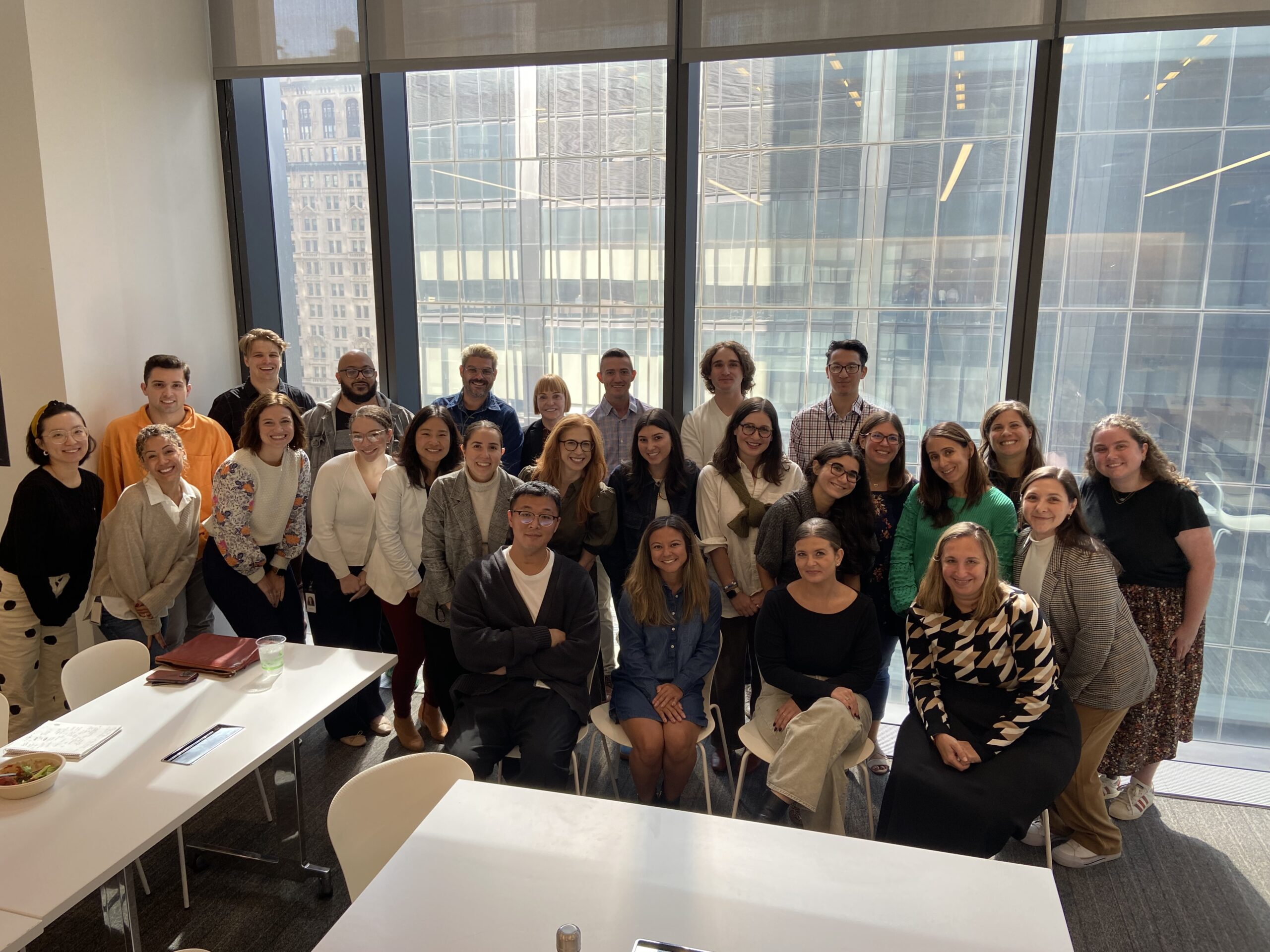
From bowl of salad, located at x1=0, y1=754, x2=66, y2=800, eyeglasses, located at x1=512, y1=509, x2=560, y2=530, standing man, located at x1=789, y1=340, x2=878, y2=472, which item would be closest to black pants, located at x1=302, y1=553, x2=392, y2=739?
eyeglasses, located at x1=512, y1=509, x2=560, y2=530

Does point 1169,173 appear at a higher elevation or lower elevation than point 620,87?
lower

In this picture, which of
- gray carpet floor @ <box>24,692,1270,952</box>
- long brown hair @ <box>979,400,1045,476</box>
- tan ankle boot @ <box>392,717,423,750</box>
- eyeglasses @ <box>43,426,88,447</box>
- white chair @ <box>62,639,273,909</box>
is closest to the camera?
gray carpet floor @ <box>24,692,1270,952</box>

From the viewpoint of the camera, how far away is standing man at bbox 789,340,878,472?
3779 mm

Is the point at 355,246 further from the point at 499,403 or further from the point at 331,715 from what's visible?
the point at 331,715

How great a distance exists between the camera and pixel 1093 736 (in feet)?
10.0

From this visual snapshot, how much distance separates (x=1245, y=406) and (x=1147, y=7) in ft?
5.98

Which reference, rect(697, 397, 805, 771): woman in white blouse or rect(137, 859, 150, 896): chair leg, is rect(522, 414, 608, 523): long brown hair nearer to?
rect(697, 397, 805, 771): woman in white blouse

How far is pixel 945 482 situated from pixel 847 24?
2.20m

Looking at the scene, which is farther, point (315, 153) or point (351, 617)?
point (315, 153)

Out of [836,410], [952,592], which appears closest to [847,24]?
[836,410]

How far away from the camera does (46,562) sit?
11.8 ft

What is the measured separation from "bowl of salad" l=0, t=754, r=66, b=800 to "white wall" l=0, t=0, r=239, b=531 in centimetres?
238

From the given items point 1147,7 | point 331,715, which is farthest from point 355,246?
point 1147,7

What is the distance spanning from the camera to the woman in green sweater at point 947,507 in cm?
320
